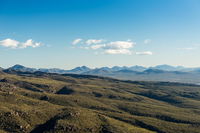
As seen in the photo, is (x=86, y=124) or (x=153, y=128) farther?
(x=153, y=128)

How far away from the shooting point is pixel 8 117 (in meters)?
168

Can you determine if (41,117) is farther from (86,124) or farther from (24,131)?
(86,124)

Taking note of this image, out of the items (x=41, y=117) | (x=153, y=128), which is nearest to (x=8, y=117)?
(x=41, y=117)

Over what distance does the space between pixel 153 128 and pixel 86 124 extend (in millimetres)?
55650

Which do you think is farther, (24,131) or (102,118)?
(102,118)

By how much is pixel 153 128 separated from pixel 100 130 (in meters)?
48.1

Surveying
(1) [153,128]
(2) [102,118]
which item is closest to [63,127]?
(2) [102,118]

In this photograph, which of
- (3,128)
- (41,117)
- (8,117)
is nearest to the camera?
(3,128)

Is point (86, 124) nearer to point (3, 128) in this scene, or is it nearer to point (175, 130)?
point (3, 128)

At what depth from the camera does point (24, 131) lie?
6260 inches

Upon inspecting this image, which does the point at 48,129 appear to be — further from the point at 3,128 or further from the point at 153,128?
the point at 153,128

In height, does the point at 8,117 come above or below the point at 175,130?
above

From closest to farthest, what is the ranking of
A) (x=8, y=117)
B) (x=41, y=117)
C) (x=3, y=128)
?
(x=3, y=128) < (x=8, y=117) < (x=41, y=117)

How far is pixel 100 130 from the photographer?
16862 cm
